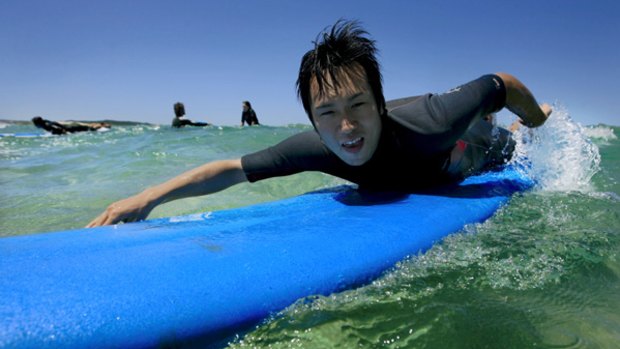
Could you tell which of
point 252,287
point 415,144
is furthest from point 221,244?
point 415,144

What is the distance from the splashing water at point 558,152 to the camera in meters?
2.95

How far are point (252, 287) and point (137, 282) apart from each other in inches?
11.2

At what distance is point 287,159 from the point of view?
2.12 m

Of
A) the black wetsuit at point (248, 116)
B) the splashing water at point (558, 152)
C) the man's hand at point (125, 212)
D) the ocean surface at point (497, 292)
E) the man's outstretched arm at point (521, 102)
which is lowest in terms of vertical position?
the ocean surface at point (497, 292)

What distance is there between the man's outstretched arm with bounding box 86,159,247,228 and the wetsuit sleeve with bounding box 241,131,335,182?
7 cm

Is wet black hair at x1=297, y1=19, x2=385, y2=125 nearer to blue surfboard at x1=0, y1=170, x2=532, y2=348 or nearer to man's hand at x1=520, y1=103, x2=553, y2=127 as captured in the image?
blue surfboard at x1=0, y1=170, x2=532, y2=348

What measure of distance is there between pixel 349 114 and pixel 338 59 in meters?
0.26

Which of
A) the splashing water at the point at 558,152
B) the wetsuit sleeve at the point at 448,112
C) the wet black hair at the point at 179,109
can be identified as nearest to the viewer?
the wetsuit sleeve at the point at 448,112

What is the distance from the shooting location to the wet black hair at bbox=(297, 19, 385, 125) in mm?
1783

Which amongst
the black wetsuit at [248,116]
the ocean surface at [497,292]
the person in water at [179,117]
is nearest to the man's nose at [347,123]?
the ocean surface at [497,292]

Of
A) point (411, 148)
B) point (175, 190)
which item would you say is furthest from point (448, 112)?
point (175, 190)

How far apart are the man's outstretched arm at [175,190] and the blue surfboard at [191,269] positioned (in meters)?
0.10

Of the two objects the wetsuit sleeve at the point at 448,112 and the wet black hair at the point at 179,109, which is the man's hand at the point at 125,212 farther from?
the wet black hair at the point at 179,109

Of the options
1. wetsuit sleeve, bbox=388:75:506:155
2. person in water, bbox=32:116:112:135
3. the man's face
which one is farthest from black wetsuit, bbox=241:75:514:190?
person in water, bbox=32:116:112:135
